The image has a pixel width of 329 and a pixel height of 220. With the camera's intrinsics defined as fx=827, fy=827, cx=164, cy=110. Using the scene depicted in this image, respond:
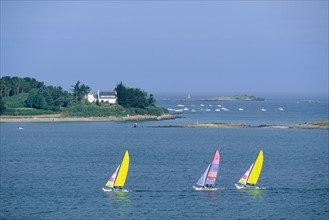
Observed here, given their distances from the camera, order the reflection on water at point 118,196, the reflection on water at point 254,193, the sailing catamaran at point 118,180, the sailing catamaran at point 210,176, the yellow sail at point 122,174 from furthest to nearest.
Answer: the sailing catamaran at point 210,176
the sailing catamaran at point 118,180
the yellow sail at point 122,174
the reflection on water at point 254,193
the reflection on water at point 118,196

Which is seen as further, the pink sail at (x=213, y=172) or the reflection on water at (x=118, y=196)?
the pink sail at (x=213, y=172)

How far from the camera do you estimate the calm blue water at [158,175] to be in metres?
68.9

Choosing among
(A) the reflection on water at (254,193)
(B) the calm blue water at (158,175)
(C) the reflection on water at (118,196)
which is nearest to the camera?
(B) the calm blue water at (158,175)

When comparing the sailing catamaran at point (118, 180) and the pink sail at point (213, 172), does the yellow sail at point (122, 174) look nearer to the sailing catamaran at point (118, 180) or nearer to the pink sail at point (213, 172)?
the sailing catamaran at point (118, 180)

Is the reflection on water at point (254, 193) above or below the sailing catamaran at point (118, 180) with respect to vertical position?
below

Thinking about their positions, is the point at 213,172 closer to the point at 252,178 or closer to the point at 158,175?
the point at 252,178

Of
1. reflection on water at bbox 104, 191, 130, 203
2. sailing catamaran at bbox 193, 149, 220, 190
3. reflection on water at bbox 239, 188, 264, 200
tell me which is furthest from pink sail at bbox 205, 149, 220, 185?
reflection on water at bbox 104, 191, 130, 203

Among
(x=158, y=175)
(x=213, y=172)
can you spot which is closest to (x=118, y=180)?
(x=213, y=172)

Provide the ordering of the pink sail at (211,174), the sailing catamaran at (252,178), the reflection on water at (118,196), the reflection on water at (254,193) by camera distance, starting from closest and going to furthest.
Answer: the reflection on water at (118,196) → the reflection on water at (254,193) → the pink sail at (211,174) → the sailing catamaran at (252,178)

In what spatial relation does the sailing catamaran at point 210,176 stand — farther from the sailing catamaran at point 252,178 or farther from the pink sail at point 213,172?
the sailing catamaran at point 252,178

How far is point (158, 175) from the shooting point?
8975 cm

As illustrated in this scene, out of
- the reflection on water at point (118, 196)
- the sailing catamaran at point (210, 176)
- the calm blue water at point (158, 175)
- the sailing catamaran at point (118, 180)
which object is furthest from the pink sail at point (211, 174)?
the reflection on water at point (118, 196)

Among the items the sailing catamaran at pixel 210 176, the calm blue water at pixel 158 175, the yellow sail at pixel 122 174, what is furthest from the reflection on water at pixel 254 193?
the yellow sail at pixel 122 174

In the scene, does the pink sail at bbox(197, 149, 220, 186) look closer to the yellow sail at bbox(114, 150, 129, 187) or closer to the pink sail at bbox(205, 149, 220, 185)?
the pink sail at bbox(205, 149, 220, 185)
